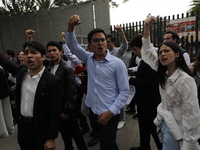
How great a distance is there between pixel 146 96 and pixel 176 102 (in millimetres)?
773

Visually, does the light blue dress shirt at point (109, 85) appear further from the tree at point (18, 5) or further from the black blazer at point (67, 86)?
the tree at point (18, 5)

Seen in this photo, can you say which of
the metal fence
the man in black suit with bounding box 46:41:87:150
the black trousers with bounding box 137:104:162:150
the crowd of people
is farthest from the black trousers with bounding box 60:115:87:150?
the metal fence

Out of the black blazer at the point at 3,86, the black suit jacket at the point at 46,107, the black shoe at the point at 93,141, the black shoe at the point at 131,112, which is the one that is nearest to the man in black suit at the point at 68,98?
the black suit jacket at the point at 46,107

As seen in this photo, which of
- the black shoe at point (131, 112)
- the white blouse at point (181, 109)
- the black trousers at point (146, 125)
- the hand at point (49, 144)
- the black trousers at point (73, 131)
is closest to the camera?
the white blouse at point (181, 109)

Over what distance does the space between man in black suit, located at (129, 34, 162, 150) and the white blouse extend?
48cm

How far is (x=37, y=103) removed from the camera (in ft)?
5.96

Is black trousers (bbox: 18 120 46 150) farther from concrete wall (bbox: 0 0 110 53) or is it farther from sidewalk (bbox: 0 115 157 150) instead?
concrete wall (bbox: 0 0 110 53)

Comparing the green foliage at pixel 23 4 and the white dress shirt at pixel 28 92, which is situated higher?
the green foliage at pixel 23 4

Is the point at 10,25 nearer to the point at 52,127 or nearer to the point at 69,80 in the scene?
the point at 69,80

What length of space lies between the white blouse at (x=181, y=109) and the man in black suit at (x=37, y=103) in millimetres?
1171

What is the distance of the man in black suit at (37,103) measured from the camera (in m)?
1.83

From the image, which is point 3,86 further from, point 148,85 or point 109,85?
point 148,85

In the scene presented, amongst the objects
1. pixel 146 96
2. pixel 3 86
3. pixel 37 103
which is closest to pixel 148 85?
pixel 146 96

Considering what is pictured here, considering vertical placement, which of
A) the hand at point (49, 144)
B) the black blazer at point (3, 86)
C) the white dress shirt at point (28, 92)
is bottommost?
the hand at point (49, 144)
